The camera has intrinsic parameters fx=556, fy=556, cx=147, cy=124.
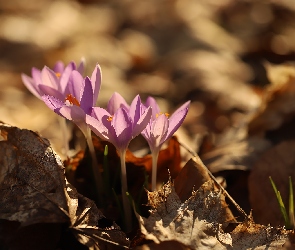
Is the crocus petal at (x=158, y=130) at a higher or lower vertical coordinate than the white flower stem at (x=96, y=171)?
higher

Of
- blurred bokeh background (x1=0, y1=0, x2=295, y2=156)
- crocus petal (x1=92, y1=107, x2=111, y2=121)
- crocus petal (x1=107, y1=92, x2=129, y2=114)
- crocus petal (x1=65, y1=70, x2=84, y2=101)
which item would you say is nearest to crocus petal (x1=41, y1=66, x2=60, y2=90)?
crocus petal (x1=65, y1=70, x2=84, y2=101)

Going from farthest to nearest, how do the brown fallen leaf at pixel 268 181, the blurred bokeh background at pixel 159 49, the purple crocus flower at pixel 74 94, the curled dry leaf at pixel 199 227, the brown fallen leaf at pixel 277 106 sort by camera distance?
the blurred bokeh background at pixel 159 49, the brown fallen leaf at pixel 277 106, the brown fallen leaf at pixel 268 181, the purple crocus flower at pixel 74 94, the curled dry leaf at pixel 199 227

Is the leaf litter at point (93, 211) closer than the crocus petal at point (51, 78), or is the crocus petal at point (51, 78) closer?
the leaf litter at point (93, 211)

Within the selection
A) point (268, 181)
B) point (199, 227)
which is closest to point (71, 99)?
point (199, 227)

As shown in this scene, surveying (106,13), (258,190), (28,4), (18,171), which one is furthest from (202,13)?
(18,171)

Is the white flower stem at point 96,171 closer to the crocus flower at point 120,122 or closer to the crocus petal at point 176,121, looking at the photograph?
the crocus flower at point 120,122

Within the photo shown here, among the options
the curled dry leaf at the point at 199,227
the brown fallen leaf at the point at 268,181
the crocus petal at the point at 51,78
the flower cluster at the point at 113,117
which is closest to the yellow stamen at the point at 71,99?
the flower cluster at the point at 113,117

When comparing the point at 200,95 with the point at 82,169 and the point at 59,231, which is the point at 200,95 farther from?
the point at 59,231

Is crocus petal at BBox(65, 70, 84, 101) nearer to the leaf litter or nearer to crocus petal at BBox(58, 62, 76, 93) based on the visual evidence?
crocus petal at BBox(58, 62, 76, 93)
